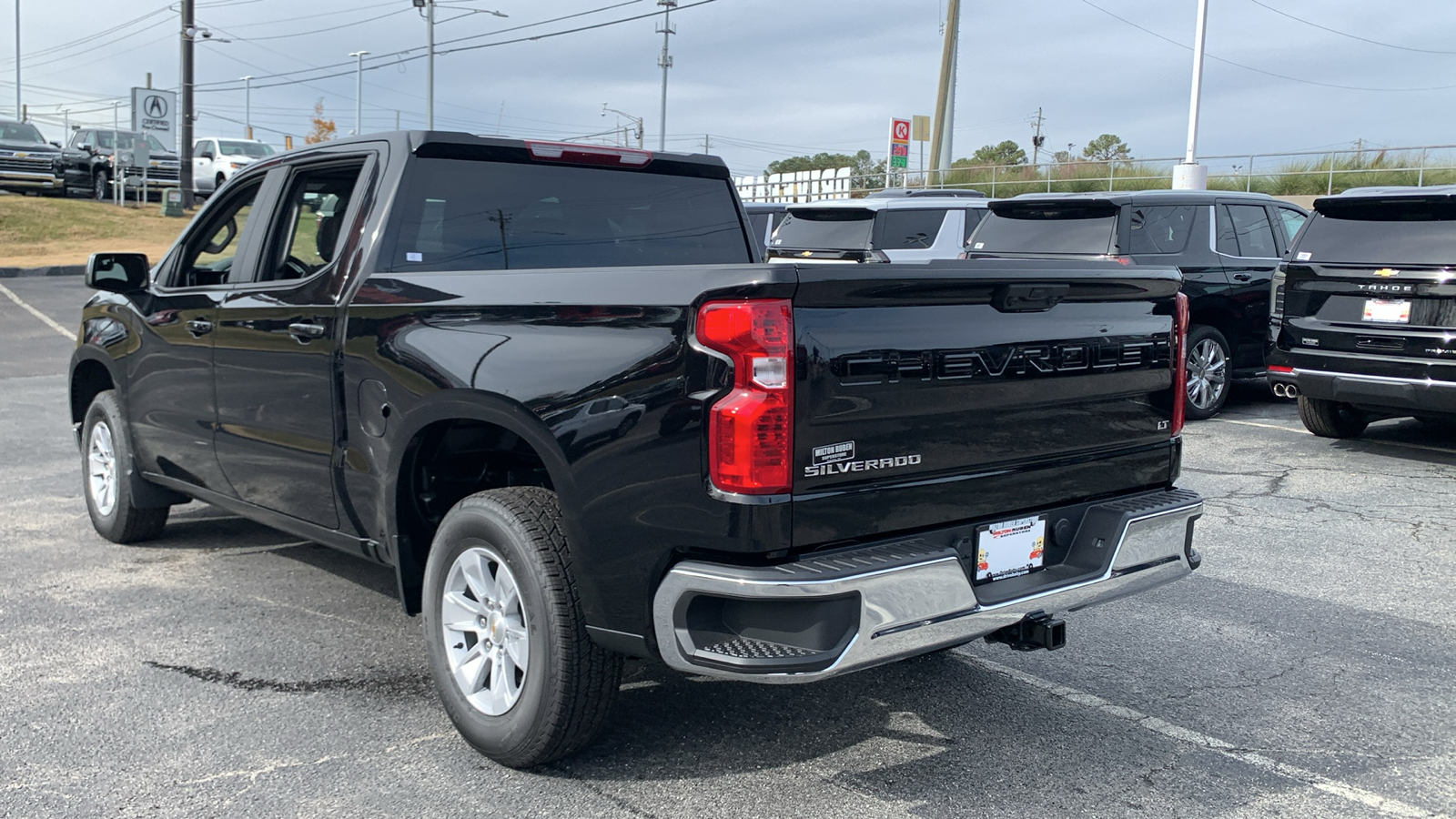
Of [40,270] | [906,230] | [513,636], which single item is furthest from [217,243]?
[40,270]

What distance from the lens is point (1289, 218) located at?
38.4 feet

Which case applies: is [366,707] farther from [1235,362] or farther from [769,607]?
[1235,362]

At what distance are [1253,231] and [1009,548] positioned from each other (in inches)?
345

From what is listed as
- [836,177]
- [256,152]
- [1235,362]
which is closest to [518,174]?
[1235,362]

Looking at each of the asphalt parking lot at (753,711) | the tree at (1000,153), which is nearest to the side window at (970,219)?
the asphalt parking lot at (753,711)

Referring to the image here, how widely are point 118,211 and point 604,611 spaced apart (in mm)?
31504

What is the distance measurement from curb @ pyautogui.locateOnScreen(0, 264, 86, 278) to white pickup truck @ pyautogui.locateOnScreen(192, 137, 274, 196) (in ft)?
42.5

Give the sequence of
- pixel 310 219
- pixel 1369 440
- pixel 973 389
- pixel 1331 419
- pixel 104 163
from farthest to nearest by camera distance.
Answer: pixel 104 163
pixel 1369 440
pixel 1331 419
pixel 310 219
pixel 973 389

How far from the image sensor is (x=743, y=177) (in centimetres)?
5306

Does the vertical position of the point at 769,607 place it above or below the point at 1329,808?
above

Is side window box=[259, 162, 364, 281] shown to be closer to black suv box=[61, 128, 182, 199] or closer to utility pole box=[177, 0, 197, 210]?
utility pole box=[177, 0, 197, 210]

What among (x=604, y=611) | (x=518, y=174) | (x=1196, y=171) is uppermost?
(x=1196, y=171)

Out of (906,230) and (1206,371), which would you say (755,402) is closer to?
(1206,371)

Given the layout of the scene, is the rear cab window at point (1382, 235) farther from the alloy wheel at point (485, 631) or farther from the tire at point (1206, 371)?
the alloy wheel at point (485, 631)
